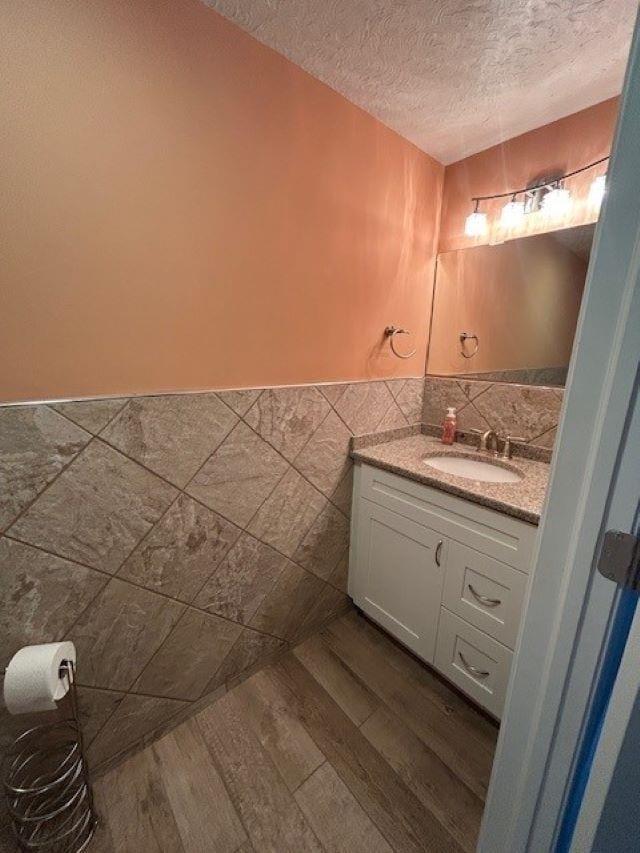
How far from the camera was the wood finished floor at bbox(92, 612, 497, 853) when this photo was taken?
0.98 meters

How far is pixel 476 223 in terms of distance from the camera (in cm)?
158

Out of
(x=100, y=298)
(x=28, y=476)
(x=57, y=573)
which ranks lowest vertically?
(x=57, y=573)

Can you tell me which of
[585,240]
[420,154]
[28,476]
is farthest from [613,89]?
[28,476]

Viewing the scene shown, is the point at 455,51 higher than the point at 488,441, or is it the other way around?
the point at 455,51

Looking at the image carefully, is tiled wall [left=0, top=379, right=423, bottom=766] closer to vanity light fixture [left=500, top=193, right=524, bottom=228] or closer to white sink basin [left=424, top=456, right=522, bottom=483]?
white sink basin [left=424, top=456, right=522, bottom=483]

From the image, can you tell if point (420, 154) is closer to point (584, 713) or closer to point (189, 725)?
point (584, 713)

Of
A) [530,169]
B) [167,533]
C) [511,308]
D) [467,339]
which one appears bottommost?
[167,533]

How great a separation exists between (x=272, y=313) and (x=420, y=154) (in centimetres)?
109

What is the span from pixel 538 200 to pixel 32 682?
7.58 feet

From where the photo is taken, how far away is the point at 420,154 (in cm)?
153

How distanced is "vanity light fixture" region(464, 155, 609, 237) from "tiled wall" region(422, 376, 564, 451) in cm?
71

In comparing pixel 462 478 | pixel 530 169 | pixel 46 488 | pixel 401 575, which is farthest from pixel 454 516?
pixel 530 169

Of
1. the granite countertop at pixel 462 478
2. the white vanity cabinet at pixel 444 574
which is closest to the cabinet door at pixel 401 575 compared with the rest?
the white vanity cabinet at pixel 444 574

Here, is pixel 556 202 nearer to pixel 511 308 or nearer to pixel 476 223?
pixel 476 223
